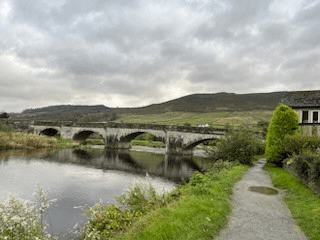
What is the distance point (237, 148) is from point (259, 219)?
1973cm

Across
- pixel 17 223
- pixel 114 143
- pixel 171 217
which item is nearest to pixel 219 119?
pixel 114 143

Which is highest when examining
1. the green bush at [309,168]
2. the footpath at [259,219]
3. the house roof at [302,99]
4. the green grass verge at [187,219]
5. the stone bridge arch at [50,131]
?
the house roof at [302,99]

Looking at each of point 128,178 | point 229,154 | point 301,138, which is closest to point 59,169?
point 128,178

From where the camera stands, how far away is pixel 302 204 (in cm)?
1286

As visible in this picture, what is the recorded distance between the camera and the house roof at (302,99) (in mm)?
38312

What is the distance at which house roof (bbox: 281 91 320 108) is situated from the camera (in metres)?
38.3

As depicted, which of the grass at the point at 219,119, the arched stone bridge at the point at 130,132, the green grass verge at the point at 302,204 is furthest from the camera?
the grass at the point at 219,119

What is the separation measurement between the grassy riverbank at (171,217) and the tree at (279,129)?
13.3 m

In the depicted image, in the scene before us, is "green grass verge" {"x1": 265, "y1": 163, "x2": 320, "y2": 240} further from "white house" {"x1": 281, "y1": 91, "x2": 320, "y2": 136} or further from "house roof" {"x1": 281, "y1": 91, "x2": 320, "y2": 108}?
"house roof" {"x1": 281, "y1": 91, "x2": 320, "y2": 108}

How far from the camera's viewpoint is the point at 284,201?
1399 cm

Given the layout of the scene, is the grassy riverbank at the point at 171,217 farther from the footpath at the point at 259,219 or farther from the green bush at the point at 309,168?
the green bush at the point at 309,168

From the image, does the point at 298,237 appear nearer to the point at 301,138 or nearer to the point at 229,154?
the point at 301,138

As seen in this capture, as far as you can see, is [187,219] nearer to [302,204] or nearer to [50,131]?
[302,204]

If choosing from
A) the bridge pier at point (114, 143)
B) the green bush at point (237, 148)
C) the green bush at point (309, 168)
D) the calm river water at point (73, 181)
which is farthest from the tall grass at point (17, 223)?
the bridge pier at point (114, 143)
